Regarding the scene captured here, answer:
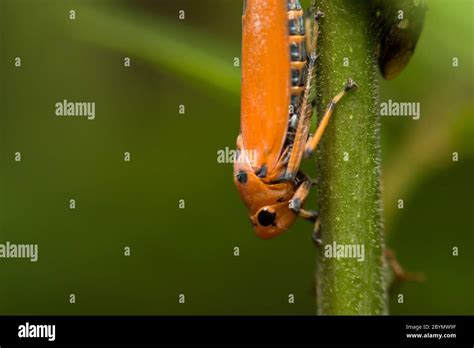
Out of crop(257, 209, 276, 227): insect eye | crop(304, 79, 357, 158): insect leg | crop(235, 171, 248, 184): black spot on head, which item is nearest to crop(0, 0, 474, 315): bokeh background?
crop(235, 171, 248, 184): black spot on head

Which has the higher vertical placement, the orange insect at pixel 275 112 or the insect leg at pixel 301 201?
the orange insect at pixel 275 112

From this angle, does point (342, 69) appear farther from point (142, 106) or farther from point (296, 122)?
point (142, 106)

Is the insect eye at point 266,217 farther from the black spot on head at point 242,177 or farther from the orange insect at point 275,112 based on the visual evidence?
the black spot on head at point 242,177

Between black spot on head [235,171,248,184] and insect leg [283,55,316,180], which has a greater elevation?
insect leg [283,55,316,180]

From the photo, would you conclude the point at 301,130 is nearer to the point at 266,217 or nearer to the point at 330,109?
the point at 266,217

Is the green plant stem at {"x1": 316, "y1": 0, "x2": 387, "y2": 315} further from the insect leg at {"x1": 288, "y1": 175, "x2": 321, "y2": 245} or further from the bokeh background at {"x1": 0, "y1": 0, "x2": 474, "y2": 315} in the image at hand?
the bokeh background at {"x1": 0, "y1": 0, "x2": 474, "y2": 315}

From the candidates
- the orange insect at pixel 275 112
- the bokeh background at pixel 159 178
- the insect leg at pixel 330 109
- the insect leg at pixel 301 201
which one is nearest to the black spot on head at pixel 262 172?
the orange insect at pixel 275 112
